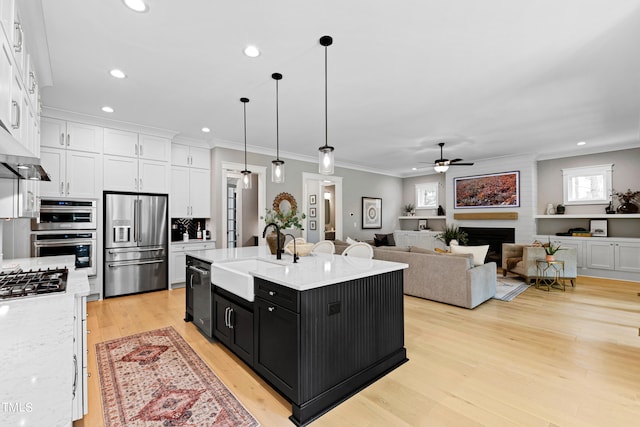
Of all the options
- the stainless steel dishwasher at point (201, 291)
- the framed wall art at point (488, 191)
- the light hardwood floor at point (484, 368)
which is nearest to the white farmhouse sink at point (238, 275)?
the stainless steel dishwasher at point (201, 291)

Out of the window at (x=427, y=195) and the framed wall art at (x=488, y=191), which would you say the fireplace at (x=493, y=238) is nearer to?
the framed wall art at (x=488, y=191)

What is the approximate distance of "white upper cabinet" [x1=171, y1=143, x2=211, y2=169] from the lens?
17.5 feet

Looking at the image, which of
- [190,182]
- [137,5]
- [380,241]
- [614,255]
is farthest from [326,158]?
[614,255]

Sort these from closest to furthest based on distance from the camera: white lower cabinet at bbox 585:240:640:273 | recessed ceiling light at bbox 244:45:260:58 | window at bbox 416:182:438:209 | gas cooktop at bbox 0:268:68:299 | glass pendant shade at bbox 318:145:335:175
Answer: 1. gas cooktop at bbox 0:268:68:299
2. recessed ceiling light at bbox 244:45:260:58
3. glass pendant shade at bbox 318:145:335:175
4. white lower cabinet at bbox 585:240:640:273
5. window at bbox 416:182:438:209

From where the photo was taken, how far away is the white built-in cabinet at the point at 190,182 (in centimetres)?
529

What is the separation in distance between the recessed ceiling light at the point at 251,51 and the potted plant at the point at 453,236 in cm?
649

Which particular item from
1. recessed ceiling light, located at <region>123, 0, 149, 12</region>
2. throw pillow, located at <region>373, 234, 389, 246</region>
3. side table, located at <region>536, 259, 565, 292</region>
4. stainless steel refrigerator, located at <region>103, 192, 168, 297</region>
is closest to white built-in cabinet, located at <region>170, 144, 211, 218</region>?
stainless steel refrigerator, located at <region>103, 192, 168, 297</region>

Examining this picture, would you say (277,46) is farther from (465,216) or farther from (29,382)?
(465,216)

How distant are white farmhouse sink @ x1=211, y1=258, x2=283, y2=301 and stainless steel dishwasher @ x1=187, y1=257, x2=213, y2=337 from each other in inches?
8.8

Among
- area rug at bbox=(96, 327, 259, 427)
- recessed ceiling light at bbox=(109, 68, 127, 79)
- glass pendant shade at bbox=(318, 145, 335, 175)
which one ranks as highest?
recessed ceiling light at bbox=(109, 68, 127, 79)

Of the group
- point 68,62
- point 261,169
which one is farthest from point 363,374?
point 261,169

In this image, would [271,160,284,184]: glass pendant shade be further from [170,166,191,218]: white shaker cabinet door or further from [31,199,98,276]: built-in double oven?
[31,199,98,276]: built-in double oven

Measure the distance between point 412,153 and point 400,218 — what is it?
333cm

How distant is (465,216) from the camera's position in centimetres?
790
